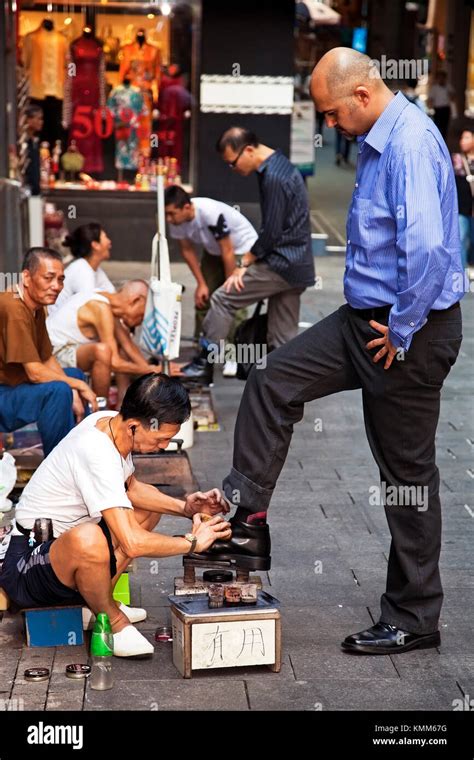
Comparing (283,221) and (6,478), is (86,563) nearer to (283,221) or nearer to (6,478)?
(6,478)

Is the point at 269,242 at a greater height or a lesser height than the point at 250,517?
greater

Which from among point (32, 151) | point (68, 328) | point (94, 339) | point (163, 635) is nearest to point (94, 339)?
point (94, 339)

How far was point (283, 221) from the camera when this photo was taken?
28.3 feet

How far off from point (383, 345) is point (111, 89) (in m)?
10.9

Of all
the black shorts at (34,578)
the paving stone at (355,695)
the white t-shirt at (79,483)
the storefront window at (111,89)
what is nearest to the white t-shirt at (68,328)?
the white t-shirt at (79,483)

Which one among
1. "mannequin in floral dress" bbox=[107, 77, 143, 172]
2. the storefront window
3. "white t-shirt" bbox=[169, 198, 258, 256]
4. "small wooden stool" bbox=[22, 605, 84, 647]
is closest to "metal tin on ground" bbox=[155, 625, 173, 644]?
"small wooden stool" bbox=[22, 605, 84, 647]

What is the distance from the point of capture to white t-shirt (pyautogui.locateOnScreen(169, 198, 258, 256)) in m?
9.41

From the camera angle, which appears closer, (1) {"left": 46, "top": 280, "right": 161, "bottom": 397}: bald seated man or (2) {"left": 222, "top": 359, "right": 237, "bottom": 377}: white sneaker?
(1) {"left": 46, "top": 280, "right": 161, "bottom": 397}: bald seated man

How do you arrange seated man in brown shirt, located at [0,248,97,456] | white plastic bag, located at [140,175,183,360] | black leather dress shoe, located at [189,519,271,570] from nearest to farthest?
black leather dress shoe, located at [189,519,271,570] → seated man in brown shirt, located at [0,248,97,456] → white plastic bag, located at [140,175,183,360]

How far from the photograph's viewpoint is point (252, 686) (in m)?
4.57

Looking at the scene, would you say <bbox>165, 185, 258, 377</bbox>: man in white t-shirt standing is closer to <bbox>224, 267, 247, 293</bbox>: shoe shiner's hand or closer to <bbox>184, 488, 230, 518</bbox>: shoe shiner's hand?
<bbox>224, 267, 247, 293</bbox>: shoe shiner's hand

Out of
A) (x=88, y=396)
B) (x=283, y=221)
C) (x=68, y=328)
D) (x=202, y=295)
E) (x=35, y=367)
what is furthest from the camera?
(x=202, y=295)

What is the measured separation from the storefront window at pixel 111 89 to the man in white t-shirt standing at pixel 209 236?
193 inches

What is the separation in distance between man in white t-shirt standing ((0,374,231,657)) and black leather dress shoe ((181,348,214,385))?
4.27 m
